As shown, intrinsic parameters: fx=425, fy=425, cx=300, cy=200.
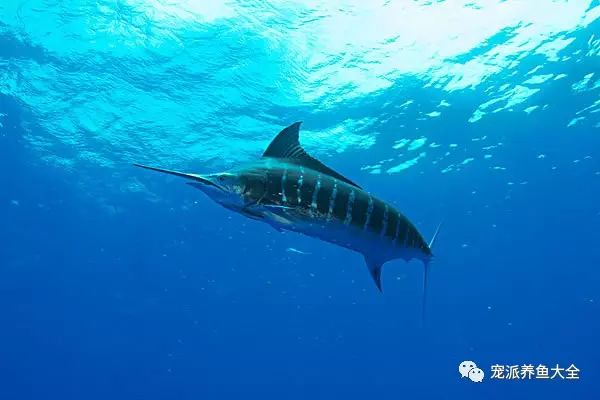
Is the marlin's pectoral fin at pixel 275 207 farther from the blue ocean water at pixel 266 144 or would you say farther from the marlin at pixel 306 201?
the blue ocean water at pixel 266 144

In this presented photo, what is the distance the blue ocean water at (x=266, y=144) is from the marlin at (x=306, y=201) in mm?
6963

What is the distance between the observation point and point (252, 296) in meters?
43.9

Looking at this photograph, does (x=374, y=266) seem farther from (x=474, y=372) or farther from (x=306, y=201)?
(x=474, y=372)

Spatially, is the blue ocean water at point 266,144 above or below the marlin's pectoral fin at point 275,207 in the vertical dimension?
above

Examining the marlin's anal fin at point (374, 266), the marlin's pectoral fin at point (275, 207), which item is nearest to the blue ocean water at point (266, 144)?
the marlin's anal fin at point (374, 266)

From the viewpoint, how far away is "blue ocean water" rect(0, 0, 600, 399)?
1372 centimetres

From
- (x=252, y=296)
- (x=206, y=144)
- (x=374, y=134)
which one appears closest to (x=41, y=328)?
(x=252, y=296)

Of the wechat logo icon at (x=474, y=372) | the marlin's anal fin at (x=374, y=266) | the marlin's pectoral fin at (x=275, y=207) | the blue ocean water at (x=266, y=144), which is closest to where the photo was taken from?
the marlin's pectoral fin at (x=275, y=207)

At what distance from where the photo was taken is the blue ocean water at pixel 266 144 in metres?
13.7

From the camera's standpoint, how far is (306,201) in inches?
123

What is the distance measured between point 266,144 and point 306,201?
54.8 feet

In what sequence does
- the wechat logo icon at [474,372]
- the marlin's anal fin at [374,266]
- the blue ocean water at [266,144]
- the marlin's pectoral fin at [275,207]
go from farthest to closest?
the wechat logo icon at [474,372] < the blue ocean water at [266,144] < the marlin's anal fin at [374,266] < the marlin's pectoral fin at [275,207]

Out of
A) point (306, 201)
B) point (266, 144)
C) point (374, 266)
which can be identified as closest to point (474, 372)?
point (266, 144)

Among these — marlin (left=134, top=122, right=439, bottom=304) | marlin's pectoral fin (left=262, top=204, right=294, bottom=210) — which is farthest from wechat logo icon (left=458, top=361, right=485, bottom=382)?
marlin's pectoral fin (left=262, top=204, right=294, bottom=210)
